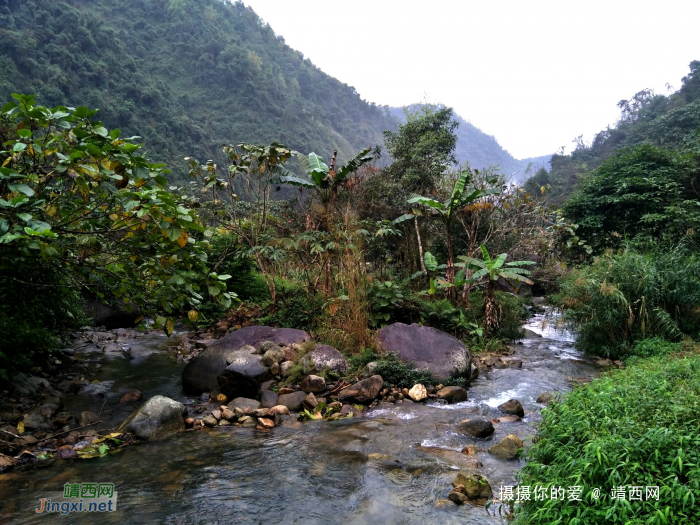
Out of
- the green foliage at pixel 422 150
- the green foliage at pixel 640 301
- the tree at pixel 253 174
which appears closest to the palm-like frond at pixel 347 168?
the tree at pixel 253 174

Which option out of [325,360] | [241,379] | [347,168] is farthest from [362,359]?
[347,168]

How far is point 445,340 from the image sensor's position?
7488 mm

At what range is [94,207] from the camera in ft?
12.7

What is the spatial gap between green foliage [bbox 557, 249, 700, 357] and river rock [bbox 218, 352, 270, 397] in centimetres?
630

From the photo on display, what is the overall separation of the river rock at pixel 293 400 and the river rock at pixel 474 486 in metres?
2.73

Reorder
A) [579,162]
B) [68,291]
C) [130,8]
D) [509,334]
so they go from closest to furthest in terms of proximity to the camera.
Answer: [68,291], [509,334], [579,162], [130,8]

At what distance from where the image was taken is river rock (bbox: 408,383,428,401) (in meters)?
6.29

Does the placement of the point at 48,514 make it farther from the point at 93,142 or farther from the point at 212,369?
the point at 212,369

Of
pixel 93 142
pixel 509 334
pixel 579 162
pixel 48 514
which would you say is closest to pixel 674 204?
pixel 509 334

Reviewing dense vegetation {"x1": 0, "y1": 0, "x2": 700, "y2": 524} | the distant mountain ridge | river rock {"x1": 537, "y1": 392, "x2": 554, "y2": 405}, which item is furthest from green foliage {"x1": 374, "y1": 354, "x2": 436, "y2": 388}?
the distant mountain ridge

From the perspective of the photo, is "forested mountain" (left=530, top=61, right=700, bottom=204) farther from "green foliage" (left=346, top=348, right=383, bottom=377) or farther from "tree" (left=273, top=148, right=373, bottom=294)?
"green foliage" (left=346, top=348, right=383, bottom=377)

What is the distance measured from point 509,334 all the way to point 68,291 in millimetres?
9042

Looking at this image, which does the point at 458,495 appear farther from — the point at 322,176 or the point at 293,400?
the point at 322,176

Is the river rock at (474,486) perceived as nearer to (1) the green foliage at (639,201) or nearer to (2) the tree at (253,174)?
(2) the tree at (253,174)
